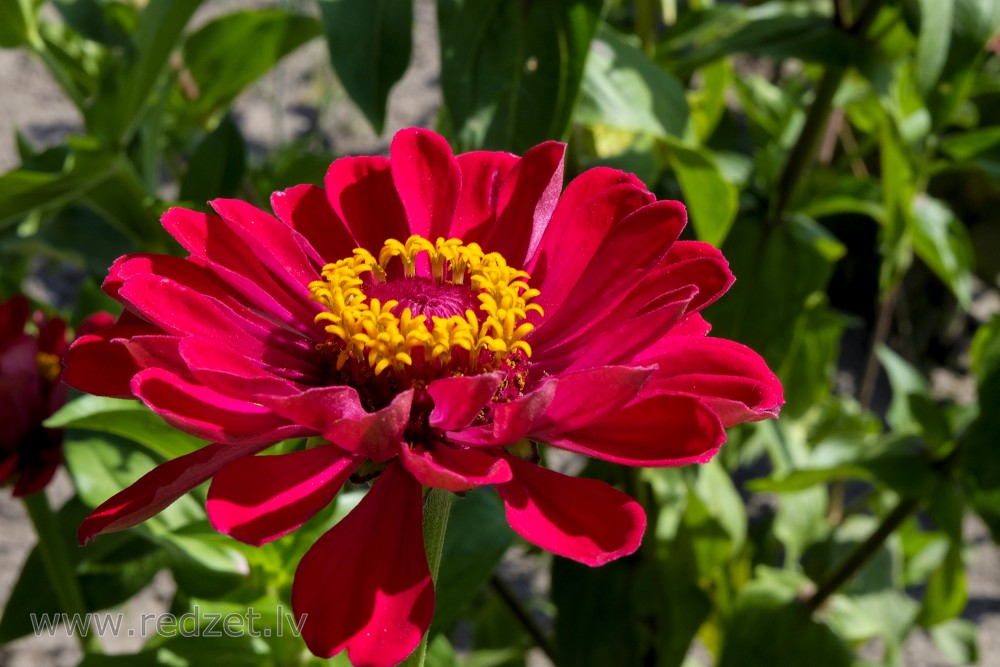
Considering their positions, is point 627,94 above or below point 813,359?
above

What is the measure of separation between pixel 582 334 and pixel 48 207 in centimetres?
41

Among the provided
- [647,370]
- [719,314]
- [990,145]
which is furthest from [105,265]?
[990,145]

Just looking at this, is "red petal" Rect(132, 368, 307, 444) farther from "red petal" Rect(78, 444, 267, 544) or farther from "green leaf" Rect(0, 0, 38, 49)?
"green leaf" Rect(0, 0, 38, 49)

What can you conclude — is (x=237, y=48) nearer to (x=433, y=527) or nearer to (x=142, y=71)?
(x=142, y=71)

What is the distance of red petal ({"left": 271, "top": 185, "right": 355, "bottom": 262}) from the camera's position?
0.50m

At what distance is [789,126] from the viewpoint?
1.01 metres

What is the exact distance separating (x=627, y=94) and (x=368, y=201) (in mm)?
279

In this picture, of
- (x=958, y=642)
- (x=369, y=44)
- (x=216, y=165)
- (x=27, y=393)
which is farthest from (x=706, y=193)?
(x=958, y=642)

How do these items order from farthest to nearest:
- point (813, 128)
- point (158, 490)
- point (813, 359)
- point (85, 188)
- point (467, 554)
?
point (813, 359), point (813, 128), point (85, 188), point (467, 554), point (158, 490)

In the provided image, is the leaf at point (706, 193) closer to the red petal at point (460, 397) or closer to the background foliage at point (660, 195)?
the background foliage at point (660, 195)

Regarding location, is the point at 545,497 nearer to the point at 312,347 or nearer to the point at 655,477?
the point at 312,347

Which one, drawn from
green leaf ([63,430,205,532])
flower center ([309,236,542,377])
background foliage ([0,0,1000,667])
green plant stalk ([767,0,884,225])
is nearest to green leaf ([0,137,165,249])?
background foliage ([0,0,1000,667])

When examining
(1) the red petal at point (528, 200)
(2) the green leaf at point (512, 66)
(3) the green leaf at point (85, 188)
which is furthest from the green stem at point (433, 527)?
(3) the green leaf at point (85, 188)

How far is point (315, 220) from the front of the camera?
1.69ft
